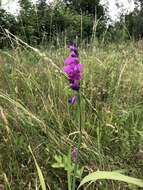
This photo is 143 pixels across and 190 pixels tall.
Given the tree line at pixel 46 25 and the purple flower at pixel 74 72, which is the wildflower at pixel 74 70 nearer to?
the purple flower at pixel 74 72

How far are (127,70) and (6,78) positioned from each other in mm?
1192

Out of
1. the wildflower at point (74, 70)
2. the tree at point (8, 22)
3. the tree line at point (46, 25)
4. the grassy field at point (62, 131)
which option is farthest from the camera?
the tree at point (8, 22)

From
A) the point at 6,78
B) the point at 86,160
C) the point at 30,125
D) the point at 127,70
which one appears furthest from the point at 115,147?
the point at 127,70

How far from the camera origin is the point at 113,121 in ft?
8.14

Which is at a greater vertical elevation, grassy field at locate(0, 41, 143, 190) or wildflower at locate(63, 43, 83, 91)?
wildflower at locate(63, 43, 83, 91)

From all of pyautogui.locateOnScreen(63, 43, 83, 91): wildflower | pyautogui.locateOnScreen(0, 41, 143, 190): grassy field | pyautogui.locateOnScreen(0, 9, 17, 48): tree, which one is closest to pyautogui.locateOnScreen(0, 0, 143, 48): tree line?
pyautogui.locateOnScreen(0, 9, 17, 48): tree

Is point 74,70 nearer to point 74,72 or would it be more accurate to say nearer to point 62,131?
point 74,72

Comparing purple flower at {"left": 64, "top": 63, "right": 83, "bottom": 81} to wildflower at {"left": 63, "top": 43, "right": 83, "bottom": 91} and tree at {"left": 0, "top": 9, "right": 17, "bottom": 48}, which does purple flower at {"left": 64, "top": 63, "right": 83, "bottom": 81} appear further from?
tree at {"left": 0, "top": 9, "right": 17, "bottom": 48}

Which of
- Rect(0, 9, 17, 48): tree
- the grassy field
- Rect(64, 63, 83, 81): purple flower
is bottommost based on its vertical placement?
the grassy field

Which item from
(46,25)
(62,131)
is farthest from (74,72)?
(46,25)

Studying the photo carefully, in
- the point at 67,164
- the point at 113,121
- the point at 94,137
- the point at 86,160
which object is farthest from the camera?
the point at 113,121

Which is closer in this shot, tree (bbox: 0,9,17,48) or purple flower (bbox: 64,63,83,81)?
purple flower (bbox: 64,63,83,81)

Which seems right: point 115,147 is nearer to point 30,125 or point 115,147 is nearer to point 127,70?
point 30,125

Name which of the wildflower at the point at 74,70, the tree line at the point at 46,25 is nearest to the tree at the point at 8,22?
the tree line at the point at 46,25
